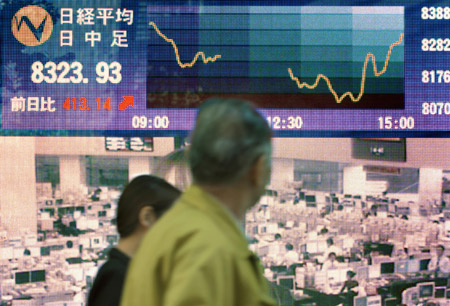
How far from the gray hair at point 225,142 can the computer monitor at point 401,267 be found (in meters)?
2.49

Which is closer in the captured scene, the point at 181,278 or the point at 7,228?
the point at 181,278

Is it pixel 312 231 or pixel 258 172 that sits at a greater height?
pixel 258 172

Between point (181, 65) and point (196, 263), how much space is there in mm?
2426

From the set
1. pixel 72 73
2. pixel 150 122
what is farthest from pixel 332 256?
pixel 72 73

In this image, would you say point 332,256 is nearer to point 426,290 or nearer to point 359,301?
point 359,301

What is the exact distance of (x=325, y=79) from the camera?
3.38m

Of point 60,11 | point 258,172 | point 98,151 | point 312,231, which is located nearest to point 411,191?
point 312,231

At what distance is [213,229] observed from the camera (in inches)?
41.0

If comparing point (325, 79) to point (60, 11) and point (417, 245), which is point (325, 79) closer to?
point (417, 245)

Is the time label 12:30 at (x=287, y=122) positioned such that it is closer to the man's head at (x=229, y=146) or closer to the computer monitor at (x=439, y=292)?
the computer monitor at (x=439, y=292)

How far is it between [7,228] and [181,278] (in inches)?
99.9

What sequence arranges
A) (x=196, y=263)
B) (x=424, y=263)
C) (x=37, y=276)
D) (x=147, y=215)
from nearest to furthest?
(x=196, y=263) < (x=147, y=215) < (x=37, y=276) < (x=424, y=263)

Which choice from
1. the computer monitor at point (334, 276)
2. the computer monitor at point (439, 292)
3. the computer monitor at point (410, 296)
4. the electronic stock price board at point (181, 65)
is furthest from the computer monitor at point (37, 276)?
the computer monitor at point (439, 292)

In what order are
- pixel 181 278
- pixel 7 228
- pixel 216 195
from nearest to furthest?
1. pixel 181 278
2. pixel 216 195
3. pixel 7 228
